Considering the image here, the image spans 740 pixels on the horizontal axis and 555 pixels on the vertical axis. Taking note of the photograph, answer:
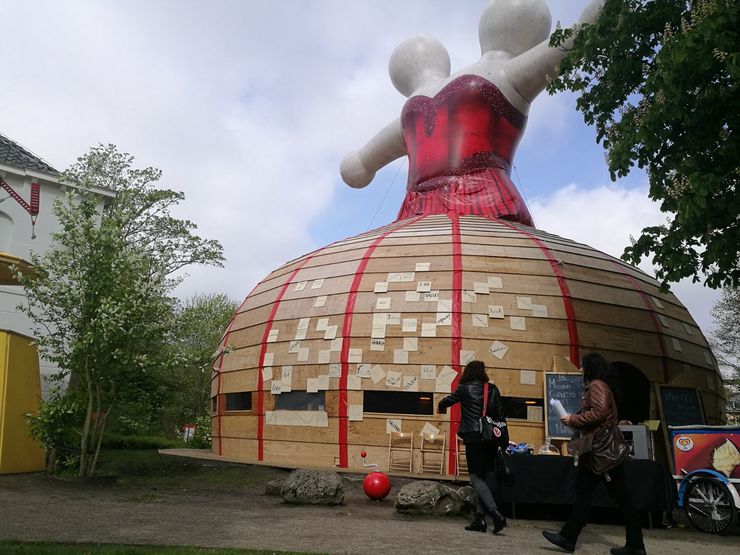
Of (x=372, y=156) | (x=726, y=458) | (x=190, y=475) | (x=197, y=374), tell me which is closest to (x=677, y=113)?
(x=726, y=458)

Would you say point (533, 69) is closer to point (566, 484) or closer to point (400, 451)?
point (400, 451)

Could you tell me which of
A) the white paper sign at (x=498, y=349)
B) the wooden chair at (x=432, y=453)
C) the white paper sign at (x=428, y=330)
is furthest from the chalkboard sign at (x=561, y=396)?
the white paper sign at (x=428, y=330)

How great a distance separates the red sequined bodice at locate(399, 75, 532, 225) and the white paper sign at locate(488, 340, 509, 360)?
15.2 feet

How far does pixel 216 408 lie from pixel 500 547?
8.43 m

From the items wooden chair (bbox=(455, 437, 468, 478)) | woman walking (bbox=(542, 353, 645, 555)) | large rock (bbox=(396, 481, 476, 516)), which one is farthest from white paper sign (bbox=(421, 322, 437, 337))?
woman walking (bbox=(542, 353, 645, 555))

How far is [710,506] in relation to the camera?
25.1ft

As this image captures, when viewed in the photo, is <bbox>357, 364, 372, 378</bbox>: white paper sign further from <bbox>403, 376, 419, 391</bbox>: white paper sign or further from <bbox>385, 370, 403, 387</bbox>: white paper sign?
<bbox>403, 376, 419, 391</bbox>: white paper sign

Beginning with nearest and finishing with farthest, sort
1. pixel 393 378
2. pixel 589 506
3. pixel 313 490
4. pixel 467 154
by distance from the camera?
pixel 589 506, pixel 313 490, pixel 393 378, pixel 467 154

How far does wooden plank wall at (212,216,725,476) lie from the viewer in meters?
10.4

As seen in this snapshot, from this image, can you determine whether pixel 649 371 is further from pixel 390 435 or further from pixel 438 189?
pixel 438 189

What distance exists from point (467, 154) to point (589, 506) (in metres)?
10.5

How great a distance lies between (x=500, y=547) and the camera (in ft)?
18.9

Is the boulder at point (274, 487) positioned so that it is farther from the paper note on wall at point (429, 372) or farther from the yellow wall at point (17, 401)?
the yellow wall at point (17, 401)

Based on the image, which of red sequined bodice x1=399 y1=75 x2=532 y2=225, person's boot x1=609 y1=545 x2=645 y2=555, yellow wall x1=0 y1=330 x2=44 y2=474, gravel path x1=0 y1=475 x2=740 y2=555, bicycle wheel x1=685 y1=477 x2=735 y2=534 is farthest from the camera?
red sequined bodice x1=399 y1=75 x2=532 y2=225
